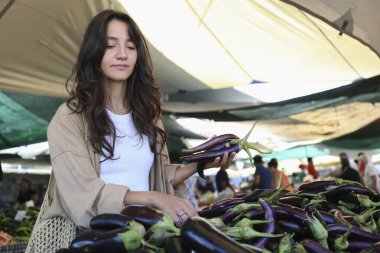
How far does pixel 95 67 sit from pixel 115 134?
0.80 feet

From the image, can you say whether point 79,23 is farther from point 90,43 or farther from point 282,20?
point 90,43

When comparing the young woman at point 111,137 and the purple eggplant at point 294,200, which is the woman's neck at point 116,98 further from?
the purple eggplant at point 294,200

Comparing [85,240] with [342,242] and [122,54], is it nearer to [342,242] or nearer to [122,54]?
[342,242]

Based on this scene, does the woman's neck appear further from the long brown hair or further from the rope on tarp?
the rope on tarp

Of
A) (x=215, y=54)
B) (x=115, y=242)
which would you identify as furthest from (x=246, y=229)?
(x=215, y=54)

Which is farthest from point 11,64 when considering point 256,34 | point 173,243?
point 173,243

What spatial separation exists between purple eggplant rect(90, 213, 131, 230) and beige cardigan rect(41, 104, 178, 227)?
19 cm

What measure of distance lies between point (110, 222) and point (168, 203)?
0.73 ft

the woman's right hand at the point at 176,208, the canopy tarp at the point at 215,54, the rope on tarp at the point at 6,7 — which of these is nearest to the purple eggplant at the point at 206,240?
the woman's right hand at the point at 176,208

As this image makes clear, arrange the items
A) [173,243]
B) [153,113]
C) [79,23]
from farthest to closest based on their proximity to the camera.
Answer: [79,23] → [153,113] → [173,243]

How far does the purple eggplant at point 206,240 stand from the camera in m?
Result: 0.94

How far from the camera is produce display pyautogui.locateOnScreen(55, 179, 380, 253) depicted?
0.98 meters

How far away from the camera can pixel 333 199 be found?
170cm

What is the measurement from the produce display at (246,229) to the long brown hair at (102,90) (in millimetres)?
403
